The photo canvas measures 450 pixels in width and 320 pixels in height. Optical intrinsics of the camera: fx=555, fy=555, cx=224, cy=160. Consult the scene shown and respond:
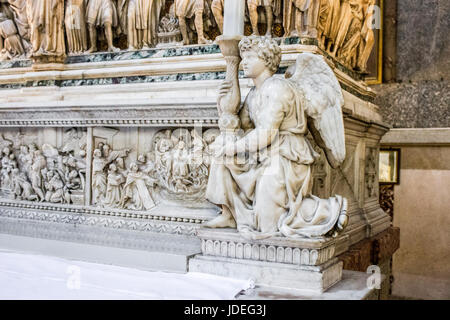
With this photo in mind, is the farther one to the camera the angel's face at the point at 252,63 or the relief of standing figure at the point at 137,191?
the relief of standing figure at the point at 137,191

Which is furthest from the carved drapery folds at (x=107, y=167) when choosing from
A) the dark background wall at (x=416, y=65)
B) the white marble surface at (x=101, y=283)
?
the dark background wall at (x=416, y=65)

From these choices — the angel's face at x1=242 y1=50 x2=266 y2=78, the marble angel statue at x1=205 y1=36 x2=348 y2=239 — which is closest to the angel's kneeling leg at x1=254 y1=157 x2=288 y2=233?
the marble angel statue at x1=205 y1=36 x2=348 y2=239

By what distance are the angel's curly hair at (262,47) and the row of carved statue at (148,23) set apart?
1548 mm

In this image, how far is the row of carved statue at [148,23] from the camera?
20.6ft

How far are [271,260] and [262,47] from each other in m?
1.72

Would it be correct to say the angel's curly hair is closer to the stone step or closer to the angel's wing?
the angel's wing

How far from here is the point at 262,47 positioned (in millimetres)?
4531

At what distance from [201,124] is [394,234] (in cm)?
344

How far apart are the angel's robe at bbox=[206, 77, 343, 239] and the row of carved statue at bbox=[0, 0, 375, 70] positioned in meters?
1.88

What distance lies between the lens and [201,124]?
17.5 feet

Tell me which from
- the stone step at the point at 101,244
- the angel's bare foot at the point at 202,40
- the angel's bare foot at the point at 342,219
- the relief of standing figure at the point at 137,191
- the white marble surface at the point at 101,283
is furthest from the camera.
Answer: the angel's bare foot at the point at 202,40

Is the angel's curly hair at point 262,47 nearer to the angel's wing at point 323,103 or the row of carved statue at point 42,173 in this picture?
the angel's wing at point 323,103

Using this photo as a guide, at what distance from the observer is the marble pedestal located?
425cm
